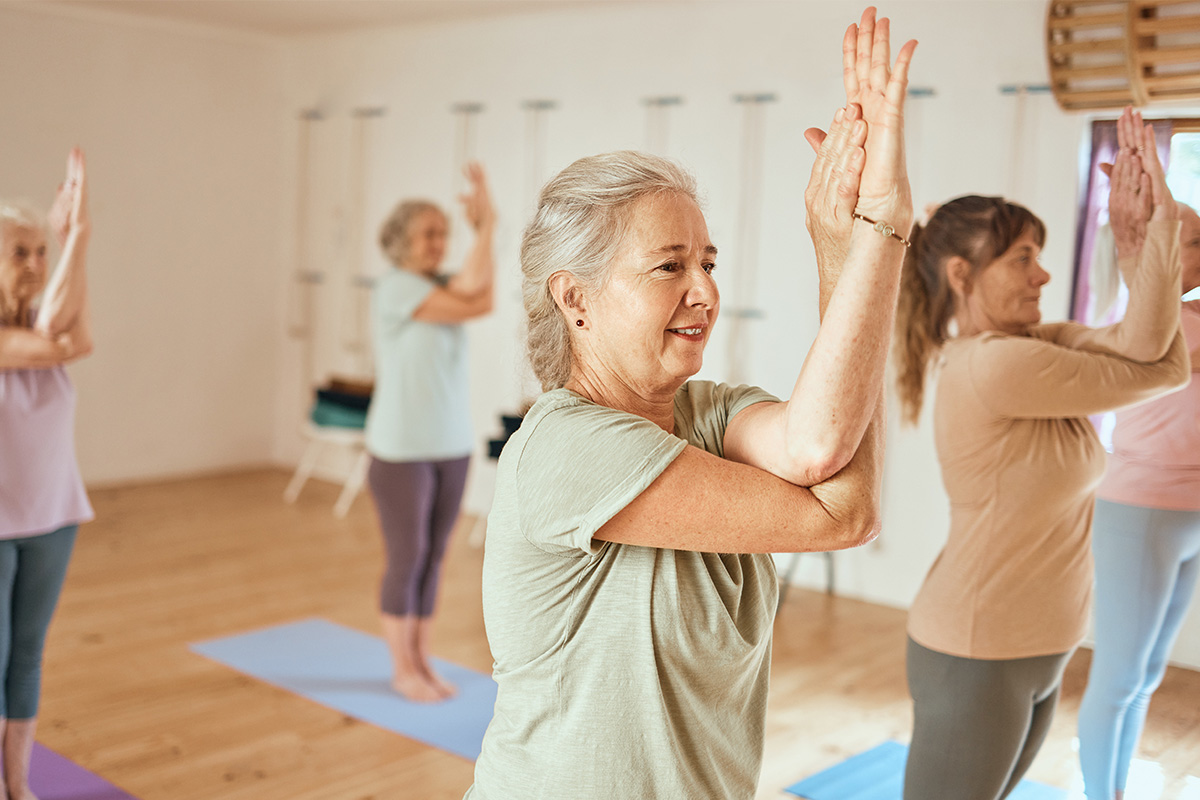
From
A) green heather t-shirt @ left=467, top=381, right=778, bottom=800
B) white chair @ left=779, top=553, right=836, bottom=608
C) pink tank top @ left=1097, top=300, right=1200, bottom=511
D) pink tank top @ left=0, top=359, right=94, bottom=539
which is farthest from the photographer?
white chair @ left=779, top=553, right=836, bottom=608

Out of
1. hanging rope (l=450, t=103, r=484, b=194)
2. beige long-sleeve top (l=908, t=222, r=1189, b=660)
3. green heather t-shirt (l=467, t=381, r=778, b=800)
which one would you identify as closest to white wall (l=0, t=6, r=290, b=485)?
hanging rope (l=450, t=103, r=484, b=194)

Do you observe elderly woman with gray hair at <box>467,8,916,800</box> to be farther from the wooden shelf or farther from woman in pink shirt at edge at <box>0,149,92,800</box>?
woman in pink shirt at edge at <box>0,149,92,800</box>

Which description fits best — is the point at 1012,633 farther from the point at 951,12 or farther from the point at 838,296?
the point at 951,12

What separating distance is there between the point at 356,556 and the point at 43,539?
2.80 m

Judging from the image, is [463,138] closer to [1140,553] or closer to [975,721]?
[1140,553]

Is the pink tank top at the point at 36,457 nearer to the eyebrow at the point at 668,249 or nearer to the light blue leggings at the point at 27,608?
the light blue leggings at the point at 27,608

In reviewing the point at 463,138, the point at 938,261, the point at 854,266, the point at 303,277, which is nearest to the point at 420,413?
the point at 938,261

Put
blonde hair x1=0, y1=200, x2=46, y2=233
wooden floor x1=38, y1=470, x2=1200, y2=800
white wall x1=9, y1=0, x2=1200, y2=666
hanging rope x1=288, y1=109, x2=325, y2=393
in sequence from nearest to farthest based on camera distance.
Answer: blonde hair x1=0, y1=200, x2=46, y2=233
wooden floor x1=38, y1=470, x2=1200, y2=800
white wall x1=9, y1=0, x2=1200, y2=666
hanging rope x1=288, y1=109, x2=325, y2=393

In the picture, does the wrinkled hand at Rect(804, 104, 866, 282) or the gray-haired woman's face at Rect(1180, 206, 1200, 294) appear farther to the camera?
the gray-haired woman's face at Rect(1180, 206, 1200, 294)

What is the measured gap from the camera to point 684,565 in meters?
1.21

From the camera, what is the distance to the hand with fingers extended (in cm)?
200

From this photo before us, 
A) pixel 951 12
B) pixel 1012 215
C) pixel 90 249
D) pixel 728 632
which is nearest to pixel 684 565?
pixel 728 632

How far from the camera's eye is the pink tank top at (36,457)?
2596mm

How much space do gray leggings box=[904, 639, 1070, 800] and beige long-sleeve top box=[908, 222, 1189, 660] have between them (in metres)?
0.03
